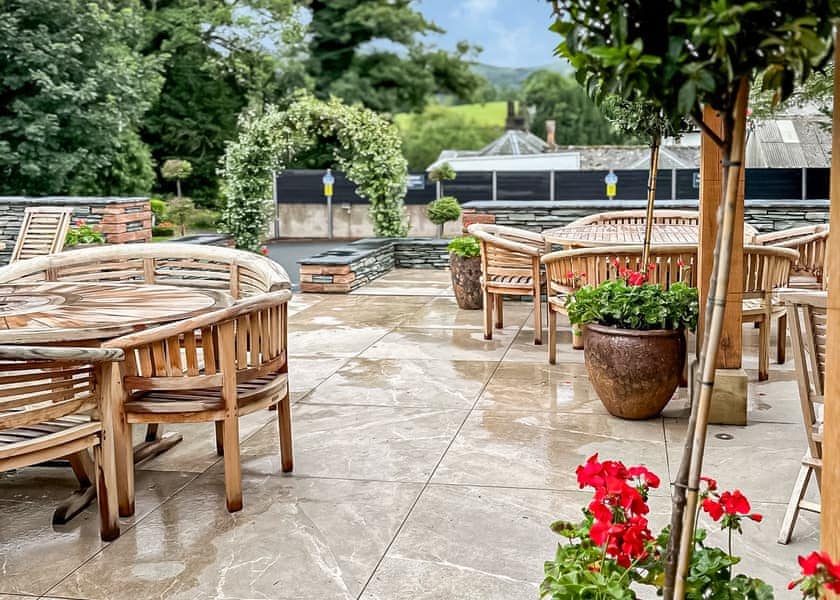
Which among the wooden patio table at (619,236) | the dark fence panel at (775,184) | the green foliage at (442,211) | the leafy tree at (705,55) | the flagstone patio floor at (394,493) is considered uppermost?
the leafy tree at (705,55)

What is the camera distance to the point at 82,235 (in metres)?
9.34

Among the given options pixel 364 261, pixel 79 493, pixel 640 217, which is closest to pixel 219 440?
pixel 79 493

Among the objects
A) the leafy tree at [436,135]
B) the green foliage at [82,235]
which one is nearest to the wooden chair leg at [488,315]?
the green foliage at [82,235]

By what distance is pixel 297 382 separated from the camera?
5.36 m

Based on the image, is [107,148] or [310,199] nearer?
[107,148]

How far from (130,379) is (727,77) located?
94.7 inches

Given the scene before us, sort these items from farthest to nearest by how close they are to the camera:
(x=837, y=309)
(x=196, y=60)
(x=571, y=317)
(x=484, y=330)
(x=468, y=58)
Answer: (x=468, y=58) < (x=196, y=60) < (x=484, y=330) < (x=571, y=317) < (x=837, y=309)

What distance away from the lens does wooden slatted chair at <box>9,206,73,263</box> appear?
23.3 feet

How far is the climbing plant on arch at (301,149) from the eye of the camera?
11.0 meters

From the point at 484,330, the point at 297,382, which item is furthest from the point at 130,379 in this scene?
the point at 484,330

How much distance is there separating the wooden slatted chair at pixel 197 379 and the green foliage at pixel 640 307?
173cm

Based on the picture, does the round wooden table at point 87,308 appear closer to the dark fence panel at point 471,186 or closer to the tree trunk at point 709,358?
the tree trunk at point 709,358

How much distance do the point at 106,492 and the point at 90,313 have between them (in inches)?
29.3

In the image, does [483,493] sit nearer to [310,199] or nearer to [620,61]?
[620,61]
